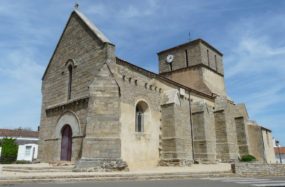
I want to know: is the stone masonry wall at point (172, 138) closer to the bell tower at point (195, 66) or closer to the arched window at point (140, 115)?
the arched window at point (140, 115)

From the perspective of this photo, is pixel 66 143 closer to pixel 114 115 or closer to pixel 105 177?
pixel 114 115

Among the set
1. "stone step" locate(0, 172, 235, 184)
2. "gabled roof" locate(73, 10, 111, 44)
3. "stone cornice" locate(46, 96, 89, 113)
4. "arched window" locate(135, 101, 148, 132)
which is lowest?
"stone step" locate(0, 172, 235, 184)

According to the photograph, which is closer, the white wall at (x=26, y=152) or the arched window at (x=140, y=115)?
the arched window at (x=140, y=115)

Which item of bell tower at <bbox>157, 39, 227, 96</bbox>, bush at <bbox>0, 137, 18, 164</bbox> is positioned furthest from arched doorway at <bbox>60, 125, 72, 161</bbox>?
bell tower at <bbox>157, 39, 227, 96</bbox>

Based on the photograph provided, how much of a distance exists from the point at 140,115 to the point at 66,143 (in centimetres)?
510

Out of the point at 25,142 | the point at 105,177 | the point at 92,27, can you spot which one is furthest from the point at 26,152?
the point at 105,177

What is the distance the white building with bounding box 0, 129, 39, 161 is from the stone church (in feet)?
45.4

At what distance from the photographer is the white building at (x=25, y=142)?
2750 cm

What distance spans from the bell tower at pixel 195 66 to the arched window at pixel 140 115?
36.0ft

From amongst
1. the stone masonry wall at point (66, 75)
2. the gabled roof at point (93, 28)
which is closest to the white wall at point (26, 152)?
the stone masonry wall at point (66, 75)

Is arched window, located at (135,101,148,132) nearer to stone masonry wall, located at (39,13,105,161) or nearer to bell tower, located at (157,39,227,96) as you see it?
stone masonry wall, located at (39,13,105,161)

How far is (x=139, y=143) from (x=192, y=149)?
5.93 m

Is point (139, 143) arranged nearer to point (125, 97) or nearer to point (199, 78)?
point (125, 97)

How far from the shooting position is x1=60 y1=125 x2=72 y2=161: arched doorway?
1417 centimetres
